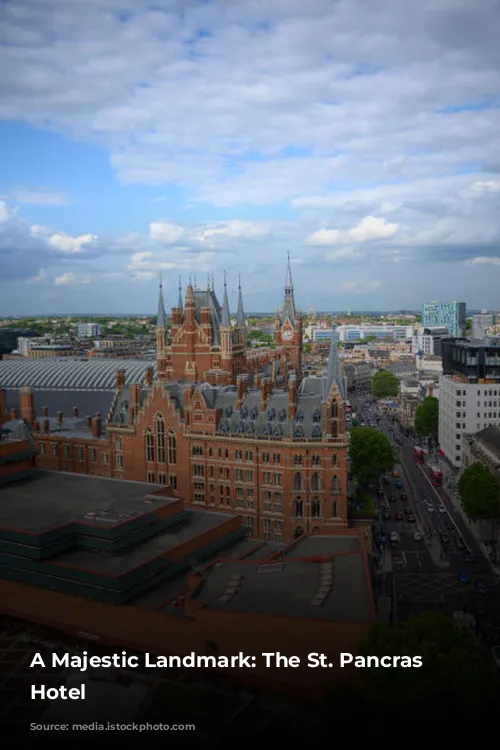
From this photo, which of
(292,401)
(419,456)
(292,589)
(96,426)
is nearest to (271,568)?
(292,589)

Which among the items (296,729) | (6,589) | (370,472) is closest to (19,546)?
(6,589)

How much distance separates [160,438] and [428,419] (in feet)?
337

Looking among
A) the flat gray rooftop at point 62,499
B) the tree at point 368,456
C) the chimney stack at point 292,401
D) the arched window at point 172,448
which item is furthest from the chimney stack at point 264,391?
the tree at point 368,456

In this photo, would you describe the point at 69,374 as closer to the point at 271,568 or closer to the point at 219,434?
the point at 219,434

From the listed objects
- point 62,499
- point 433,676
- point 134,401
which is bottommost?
point 433,676

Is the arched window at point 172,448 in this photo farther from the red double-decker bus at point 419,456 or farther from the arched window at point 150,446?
the red double-decker bus at point 419,456

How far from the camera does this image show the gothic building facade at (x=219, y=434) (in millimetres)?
98438

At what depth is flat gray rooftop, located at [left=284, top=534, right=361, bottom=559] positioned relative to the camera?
238 feet

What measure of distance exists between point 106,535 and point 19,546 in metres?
8.31

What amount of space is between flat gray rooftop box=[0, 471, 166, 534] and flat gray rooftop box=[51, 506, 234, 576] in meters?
3.29

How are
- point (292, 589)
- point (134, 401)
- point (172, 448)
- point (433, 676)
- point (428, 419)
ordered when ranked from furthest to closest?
1. point (428, 419)
2. point (134, 401)
3. point (172, 448)
4. point (292, 589)
5. point (433, 676)

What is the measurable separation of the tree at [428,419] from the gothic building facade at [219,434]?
255 ft

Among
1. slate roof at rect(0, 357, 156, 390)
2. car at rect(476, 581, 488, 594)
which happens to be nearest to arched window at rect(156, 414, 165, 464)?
car at rect(476, 581, 488, 594)

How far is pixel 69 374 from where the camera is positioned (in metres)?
180
